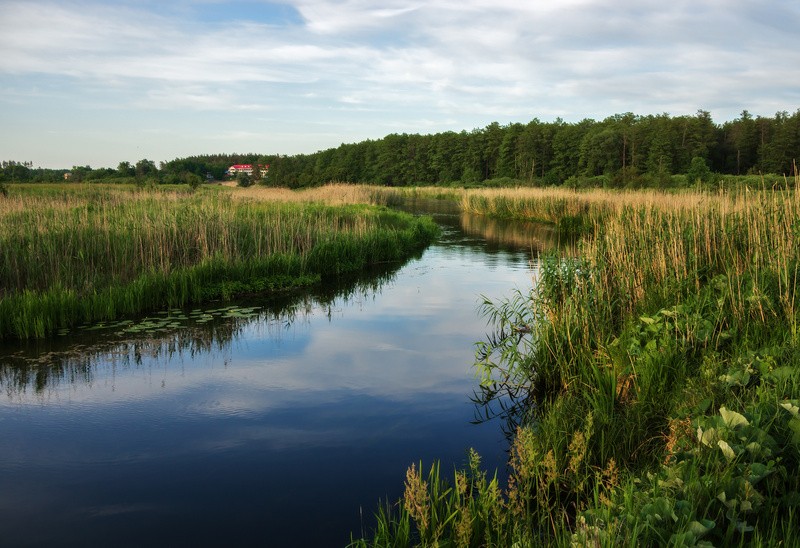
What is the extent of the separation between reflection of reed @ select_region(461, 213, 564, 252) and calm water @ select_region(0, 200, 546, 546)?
12392mm

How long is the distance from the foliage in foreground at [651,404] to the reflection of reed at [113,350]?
4.32 m

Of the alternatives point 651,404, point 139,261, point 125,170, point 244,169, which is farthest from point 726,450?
point 244,169

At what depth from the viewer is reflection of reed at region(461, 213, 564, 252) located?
75.5ft

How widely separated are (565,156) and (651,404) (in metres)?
78.7

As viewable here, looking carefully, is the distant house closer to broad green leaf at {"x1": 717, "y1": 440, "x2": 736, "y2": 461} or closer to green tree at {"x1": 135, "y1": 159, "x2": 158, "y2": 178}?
green tree at {"x1": 135, "y1": 159, "x2": 158, "y2": 178}

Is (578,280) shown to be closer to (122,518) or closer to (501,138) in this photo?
(122,518)

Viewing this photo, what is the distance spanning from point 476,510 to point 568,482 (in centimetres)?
135

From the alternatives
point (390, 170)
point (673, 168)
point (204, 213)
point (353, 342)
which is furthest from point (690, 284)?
point (390, 170)

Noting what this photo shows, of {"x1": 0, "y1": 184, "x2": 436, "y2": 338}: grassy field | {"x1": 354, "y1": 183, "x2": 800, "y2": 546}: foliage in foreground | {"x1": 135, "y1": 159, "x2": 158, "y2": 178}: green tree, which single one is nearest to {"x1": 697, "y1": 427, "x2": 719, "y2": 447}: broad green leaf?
{"x1": 354, "y1": 183, "x2": 800, "y2": 546}: foliage in foreground

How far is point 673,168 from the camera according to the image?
65438mm

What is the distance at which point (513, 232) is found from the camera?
28172mm

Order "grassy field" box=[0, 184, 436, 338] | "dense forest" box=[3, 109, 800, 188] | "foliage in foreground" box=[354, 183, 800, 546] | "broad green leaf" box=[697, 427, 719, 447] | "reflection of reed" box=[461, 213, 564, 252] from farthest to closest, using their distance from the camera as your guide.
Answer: "dense forest" box=[3, 109, 800, 188], "reflection of reed" box=[461, 213, 564, 252], "grassy field" box=[0, 184, 436, 338], "broad green leaf" box=[697, 427, 719, 447], "foliage in foreground" box=[354, 183, 800, 546]

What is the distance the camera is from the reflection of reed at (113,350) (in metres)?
7.70

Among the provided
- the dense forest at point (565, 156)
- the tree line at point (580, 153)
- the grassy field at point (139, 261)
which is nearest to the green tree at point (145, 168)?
the dense forest at point (565, 156)
